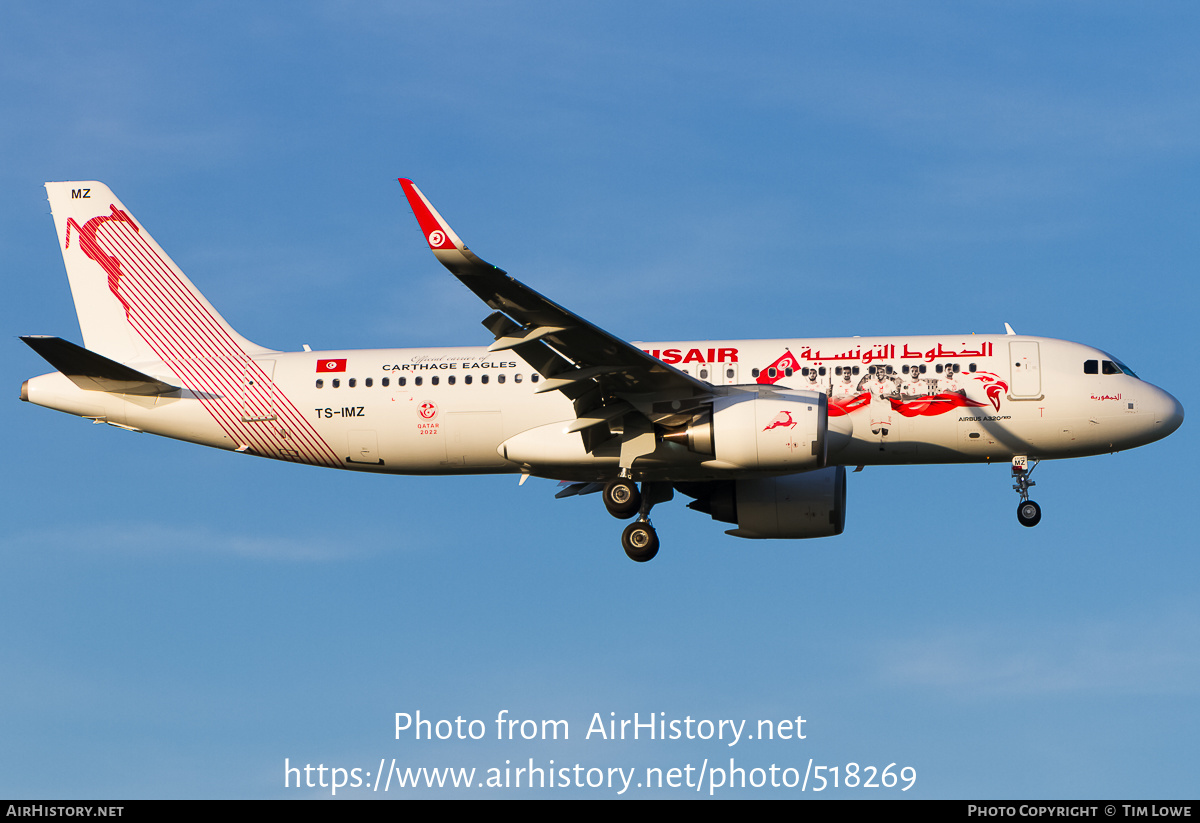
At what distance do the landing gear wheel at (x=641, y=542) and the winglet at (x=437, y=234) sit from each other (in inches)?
397

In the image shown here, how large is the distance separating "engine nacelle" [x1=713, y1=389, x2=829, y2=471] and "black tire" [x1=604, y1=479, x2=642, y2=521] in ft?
9.39

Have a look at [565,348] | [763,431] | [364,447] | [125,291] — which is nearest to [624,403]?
[565,348]

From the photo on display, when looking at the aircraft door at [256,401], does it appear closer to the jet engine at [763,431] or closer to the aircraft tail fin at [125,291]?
the aircraft tail fin at [125,291]

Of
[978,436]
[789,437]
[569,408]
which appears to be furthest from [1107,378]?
[569,408]

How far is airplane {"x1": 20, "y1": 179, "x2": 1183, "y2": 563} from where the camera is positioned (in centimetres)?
3328

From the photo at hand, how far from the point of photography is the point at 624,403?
34.3 m

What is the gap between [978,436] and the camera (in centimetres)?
3488

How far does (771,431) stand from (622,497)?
14.7 ft

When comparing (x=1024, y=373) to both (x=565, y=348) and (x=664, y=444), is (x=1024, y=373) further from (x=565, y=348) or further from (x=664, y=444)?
(x=565, y=348)

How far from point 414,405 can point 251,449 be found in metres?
4.77

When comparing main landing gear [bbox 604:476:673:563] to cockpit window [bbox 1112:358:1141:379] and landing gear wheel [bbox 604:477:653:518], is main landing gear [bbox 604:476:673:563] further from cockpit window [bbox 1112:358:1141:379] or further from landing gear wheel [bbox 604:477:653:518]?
cockpit window [bbox 1112:358:1141:379]

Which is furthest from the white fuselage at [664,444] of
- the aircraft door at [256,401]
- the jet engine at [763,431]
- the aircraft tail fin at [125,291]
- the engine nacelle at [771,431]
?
the aircraft tail fin at [125,291]

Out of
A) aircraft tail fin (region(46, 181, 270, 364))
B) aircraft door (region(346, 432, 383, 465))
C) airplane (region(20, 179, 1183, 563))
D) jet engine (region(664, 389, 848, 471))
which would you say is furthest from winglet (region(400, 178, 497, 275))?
aircraft tail fin (region(46, 181, 270, 364))

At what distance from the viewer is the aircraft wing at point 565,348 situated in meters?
28.2
